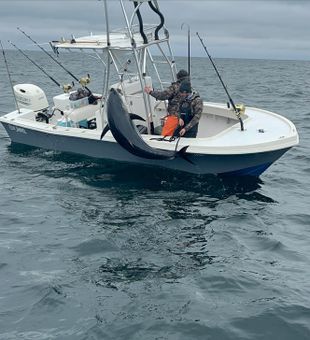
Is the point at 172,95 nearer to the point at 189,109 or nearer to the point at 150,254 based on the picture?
the point at 189,109

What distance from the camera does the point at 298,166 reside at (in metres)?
13.7

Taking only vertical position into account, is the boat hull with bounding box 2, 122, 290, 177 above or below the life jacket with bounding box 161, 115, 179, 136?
below

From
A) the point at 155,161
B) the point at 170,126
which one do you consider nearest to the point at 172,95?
the point at 170,126

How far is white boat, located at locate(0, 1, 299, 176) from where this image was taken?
1122 cm

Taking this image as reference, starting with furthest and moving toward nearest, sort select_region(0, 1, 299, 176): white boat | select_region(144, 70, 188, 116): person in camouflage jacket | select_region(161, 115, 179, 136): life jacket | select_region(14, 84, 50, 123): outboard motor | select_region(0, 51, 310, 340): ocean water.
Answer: select_region(14, 84, 50, 123): outboard motor, select_region(144, 70, 188, 116): person in camouflage jacket, select_region(161, 115, 179, 136): life jacket, select_region(0, 1, 299, 176): white boat, select_region(0, 51, 310, 340): ocean water

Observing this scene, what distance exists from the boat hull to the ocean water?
0.76 feet

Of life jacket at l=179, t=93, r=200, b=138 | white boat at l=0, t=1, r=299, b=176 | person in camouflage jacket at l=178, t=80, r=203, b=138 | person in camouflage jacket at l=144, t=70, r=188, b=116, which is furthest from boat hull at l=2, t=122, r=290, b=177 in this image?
person in camouflage jacket at l=144, t=70, r=188, b=116

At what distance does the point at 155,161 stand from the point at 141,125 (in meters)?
1.26

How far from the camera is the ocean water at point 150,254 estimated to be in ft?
21.5

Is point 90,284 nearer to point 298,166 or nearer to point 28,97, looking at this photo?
point 298,166

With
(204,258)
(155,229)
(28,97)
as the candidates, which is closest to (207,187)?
(155,229)

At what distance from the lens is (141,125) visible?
13.1 meters

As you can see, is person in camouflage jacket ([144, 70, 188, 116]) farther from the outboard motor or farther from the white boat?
the outboard motor

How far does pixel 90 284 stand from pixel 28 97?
9179 mm
